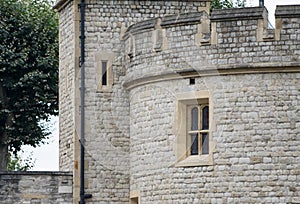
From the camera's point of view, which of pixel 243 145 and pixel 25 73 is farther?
pixel 25 73

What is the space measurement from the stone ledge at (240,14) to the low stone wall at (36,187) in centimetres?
540

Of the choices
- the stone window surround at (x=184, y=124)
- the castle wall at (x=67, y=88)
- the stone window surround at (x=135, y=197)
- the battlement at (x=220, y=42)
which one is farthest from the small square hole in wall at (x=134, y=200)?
the battlement at (x=220, y=42)

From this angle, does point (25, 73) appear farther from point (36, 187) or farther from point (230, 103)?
point (230, 103)

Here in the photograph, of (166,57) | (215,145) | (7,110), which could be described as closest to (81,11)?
(166,57)

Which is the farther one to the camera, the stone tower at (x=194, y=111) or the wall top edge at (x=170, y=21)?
the wall top edge at (x=170, y=21)

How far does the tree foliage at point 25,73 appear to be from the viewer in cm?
3744

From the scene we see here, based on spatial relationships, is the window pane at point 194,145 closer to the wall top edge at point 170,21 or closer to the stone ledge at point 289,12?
the wall top edge at point 170,21

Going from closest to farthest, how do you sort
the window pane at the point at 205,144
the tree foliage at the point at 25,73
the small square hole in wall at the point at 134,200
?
the window pane at the point at 205,144, the small square hole in wall at the point at 134,200, the tree foliage at the point at 25,73

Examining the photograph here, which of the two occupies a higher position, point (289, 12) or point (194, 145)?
point (289, 12)

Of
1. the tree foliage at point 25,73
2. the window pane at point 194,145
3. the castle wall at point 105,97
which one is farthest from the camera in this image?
the tree foliage at point 25,73

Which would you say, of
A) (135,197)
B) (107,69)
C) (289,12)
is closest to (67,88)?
(107,69)

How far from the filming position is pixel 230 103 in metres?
27.4

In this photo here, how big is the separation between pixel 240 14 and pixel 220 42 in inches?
28.2

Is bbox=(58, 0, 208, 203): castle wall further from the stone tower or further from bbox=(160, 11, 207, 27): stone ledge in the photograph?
bbox=(160, 11, 207, 27): stone ledge
